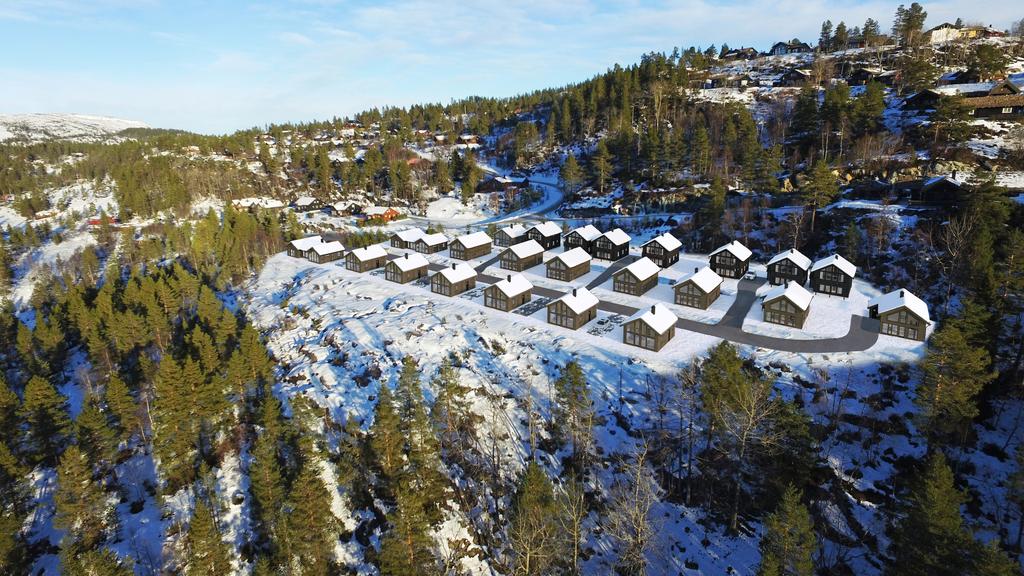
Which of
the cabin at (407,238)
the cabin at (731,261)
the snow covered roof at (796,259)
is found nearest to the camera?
the snow covered roof at (796,259)

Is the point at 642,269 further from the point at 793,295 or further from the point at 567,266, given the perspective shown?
the point at 793,295

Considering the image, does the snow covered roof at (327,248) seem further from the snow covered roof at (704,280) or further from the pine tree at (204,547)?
the pine tree at (204,547)

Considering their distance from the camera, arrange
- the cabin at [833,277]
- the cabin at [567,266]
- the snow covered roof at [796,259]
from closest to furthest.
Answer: the cabin at [833,277]
the snow covered roof at [796,259]
the cabin at [567,266]

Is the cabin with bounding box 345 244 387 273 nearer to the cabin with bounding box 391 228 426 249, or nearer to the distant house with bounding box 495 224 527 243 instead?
the cabin with bounding box 391 228 426 249

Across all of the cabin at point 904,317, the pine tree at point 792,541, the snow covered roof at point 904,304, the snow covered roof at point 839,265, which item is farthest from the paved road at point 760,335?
the pine tree at point 792,541

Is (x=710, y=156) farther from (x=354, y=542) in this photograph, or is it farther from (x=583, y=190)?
(x=354, y=542)

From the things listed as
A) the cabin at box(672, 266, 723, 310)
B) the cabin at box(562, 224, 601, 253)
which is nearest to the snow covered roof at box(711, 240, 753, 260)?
the cabin at box(672, 266, 723, 310)

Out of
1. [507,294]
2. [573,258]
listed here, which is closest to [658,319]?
[507,294]
